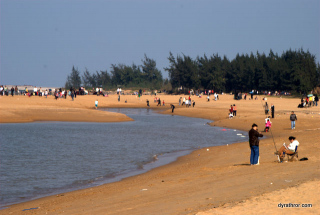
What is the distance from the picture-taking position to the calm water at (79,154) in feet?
55.0

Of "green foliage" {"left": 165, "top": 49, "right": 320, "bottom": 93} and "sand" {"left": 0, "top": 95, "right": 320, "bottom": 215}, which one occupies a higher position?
"green foliage" {"left": 165, "top": 49, "right": 320, "bottom": 93}

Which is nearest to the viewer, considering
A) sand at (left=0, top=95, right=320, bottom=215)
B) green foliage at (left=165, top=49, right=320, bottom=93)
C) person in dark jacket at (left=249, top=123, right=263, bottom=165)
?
sand at (left=0, top=95, right=320, bottom=215)

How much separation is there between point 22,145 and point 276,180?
1998cm

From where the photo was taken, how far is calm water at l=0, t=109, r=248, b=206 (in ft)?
55.0

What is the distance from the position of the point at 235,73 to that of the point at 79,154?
8751 centimetres

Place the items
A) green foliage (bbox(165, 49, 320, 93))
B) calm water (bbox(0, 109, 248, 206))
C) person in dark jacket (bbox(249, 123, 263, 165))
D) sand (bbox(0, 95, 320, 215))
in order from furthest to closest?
green foliage (bbox(165, 49, 320, 93)) < calm water (bbox(0, 109, 248, 206)) < person in dark jacket (bbox(249, 123, 263, 165)) < sand (bbox(0, 95, 320, 215))

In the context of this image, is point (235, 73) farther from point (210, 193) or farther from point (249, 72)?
point (210, 193)

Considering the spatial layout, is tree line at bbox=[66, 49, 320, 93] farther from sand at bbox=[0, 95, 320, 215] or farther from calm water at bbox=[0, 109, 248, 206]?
sand at bbox=[0, 95, 320, 215]

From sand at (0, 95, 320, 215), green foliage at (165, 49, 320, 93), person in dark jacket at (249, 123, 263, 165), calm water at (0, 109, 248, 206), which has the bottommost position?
calm water at (0, 109, 248, 206)

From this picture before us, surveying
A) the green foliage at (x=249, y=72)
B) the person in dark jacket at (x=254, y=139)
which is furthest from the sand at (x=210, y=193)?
the green foliage at (x=249, y=72)

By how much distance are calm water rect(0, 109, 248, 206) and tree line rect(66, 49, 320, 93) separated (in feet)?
168

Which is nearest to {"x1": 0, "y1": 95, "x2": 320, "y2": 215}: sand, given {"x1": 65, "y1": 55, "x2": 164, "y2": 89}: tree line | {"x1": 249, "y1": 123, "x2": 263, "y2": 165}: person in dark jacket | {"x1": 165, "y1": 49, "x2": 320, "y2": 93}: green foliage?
{"x1": 249, "y1": 123, "x2": 263, "y2": 165}: person in dark jacket

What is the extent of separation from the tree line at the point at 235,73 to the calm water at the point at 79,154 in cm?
5116

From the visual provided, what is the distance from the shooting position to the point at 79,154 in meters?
24.4
